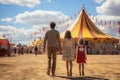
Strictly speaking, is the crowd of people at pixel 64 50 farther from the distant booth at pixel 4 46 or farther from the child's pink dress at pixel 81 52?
the distant booth at pixel 4 46

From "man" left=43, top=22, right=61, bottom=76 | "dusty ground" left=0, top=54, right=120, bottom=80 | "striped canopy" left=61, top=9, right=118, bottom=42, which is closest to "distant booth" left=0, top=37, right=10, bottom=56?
"striped canopy" left=61, top=9, right=118, bottom=42

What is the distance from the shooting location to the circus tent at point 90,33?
4489 centimetres

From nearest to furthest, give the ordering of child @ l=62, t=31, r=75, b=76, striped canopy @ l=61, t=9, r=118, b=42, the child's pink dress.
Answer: child @ l=62, t=31, r=75, b=76 < the child's pink dress < striped canopy @ l=61, t=9, r=118, b=42

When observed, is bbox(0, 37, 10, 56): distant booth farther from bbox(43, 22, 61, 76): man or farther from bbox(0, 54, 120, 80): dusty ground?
bbox(43, 22, 61, 76): man

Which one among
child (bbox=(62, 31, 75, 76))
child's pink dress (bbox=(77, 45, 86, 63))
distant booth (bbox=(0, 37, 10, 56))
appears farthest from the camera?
distant booth (bbox=(0, 37, 10, 56))

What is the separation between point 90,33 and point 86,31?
0.85m

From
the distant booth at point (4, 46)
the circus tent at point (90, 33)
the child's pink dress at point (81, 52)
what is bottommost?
the child's pink dress at point (81, 52)

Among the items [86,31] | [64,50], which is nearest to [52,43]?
[64,50]

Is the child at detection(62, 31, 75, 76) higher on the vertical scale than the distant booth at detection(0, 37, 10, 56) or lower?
lower

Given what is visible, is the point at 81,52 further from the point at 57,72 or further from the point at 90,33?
the point at 90,33

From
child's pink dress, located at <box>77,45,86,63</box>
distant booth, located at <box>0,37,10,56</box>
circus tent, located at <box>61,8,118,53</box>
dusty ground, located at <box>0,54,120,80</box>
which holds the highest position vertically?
circus tent, located at <box>61,8,118,53</box>

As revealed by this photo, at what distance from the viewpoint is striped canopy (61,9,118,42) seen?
1757 inches

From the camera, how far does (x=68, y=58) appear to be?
11.2 m

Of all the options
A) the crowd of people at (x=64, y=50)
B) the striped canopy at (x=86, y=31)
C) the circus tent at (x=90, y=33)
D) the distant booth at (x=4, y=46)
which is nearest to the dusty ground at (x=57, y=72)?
the crowd of people at (x=64, y=50)
